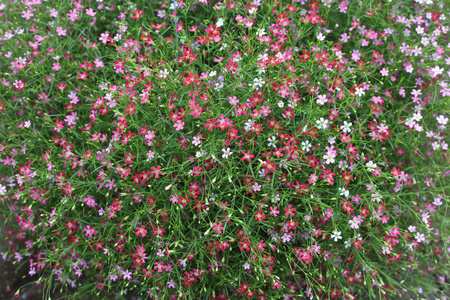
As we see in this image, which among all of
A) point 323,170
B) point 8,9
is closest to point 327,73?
point 323,170

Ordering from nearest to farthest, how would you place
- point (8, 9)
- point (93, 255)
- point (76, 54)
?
point (93, 255), point (76, 54), point (8, 9)

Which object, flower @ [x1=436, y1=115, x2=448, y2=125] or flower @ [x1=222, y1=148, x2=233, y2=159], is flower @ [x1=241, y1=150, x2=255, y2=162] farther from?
flower @ [x1=436, y1=115, x2=448, y2=125]

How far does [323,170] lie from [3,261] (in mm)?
3851

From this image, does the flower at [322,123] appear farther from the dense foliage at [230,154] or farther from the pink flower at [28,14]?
the pink flower at [28,14]

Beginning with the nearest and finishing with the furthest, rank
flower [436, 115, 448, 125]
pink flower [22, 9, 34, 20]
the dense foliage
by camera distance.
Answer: the dense foliage < flower [436, 115, 448, 125] < pink flower [22, 9, 34, 20]

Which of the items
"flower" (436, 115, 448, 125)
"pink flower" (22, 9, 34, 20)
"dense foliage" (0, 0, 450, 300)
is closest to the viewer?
"dense foliage" (0, 0, 450, 300)

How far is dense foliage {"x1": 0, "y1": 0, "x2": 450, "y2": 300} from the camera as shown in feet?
10.3

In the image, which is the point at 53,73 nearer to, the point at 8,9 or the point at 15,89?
the point at 15,89

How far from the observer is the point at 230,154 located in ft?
9.84

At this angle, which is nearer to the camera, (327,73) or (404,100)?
(327,73)

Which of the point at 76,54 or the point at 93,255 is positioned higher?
the point at 76,54

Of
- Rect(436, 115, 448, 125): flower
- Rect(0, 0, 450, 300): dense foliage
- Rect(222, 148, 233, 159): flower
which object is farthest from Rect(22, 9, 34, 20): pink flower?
Rect(436, 115, 448, 125): flower

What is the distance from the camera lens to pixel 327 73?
3402 mm

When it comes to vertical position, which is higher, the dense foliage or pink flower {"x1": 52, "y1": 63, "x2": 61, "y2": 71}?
pink flower {"x1": 52, "y1": 63, "x2": 61, "y2": 71}
